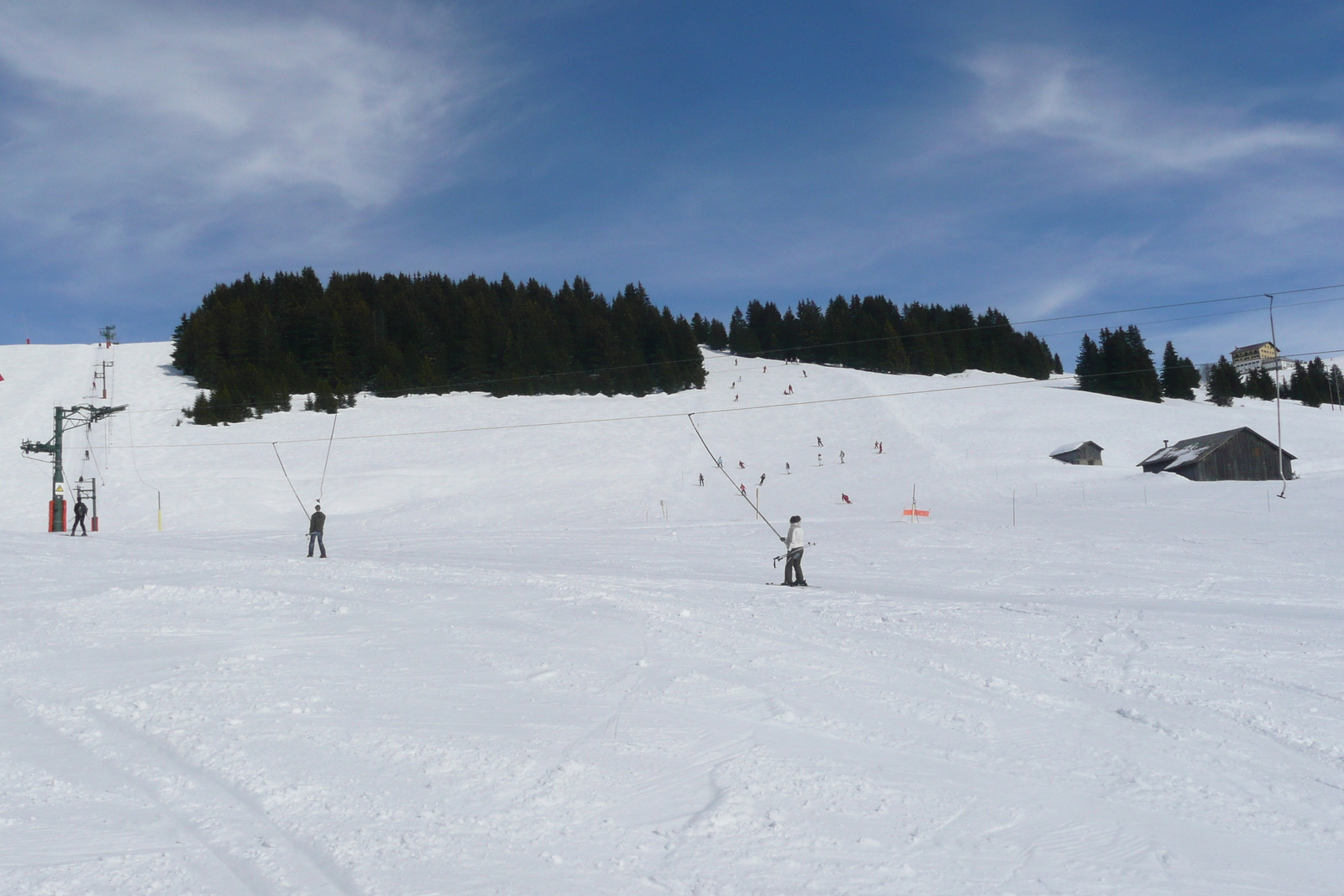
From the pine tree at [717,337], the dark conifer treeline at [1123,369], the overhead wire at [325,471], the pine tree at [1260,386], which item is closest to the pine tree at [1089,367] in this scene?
the dark conifer treeline at [1123,369]

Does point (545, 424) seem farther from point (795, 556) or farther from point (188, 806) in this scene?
point (188, 806)

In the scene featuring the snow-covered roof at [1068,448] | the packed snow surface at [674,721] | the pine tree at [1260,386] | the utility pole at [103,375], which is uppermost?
the pine tree at [1260,386]

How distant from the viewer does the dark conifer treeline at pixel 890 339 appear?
104938 millimetres

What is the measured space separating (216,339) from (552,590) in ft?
250

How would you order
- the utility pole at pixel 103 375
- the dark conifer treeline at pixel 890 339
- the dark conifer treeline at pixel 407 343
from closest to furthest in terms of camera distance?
the utility pole at pixel 103 375 < the dark conifer treeline at pixel 407 343 < the dark conifer treeline at pixel 890 339

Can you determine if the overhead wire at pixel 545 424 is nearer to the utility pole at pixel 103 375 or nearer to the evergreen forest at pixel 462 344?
the evergreen forest at pixel 462 344

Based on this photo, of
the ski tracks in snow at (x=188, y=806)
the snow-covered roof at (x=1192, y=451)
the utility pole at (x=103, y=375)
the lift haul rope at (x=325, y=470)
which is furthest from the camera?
the utility pole at (x=103, y=375)

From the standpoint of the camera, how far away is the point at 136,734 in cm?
593

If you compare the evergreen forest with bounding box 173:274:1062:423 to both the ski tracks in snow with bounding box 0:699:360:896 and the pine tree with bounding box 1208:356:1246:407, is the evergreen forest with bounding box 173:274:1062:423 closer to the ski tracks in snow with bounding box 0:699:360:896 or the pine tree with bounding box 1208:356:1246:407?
the pine tree with bounding box 1208:356:1246:407

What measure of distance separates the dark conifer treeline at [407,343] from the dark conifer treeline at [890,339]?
82.0ft

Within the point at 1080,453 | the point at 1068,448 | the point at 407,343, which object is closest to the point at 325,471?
the point at 407,343

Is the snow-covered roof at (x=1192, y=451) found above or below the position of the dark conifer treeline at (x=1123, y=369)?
below

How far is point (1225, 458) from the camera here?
4991 centimetres

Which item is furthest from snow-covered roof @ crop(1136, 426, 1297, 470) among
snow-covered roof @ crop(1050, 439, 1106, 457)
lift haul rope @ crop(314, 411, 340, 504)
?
lift haul rope @ crop(314, 411, 340, 504)
